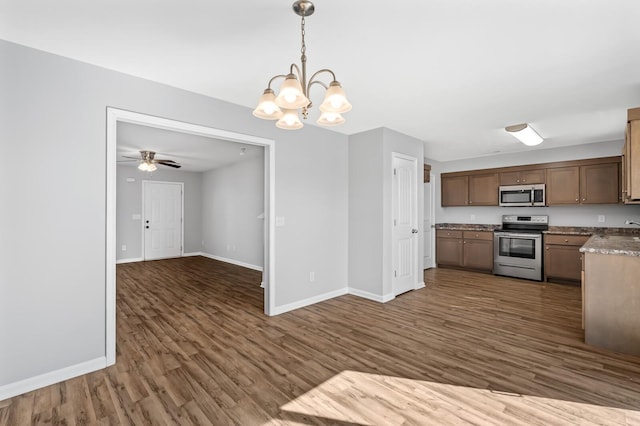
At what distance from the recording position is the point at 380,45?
219 centimetres

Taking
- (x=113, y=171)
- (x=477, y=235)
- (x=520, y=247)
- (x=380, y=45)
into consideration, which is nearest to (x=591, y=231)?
(x=520, y=247)

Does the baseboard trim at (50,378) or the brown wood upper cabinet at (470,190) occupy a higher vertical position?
the brown wood upper cabinet at (470,190)

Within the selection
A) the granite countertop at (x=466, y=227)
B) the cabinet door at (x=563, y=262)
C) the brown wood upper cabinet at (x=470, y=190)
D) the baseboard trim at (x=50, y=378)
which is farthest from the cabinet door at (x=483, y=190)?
the baseboard trim at (x=50, y=378)

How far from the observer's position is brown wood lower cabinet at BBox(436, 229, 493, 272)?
6012 millimetres

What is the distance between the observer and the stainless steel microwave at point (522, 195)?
18.4 ft

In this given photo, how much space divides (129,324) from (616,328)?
5.01 m

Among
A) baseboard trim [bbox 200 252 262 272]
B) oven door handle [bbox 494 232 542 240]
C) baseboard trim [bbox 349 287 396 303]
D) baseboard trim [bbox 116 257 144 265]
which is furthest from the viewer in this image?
baseboard trim [bbox 116 257 144 265]

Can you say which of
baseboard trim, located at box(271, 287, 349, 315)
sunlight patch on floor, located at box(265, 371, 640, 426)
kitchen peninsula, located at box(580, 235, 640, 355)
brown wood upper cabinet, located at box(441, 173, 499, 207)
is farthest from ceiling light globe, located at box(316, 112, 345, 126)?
brown wood upper cabinet, located at box(441, 173, 499, 207)

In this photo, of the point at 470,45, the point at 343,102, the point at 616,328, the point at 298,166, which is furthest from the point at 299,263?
the point at 616,328

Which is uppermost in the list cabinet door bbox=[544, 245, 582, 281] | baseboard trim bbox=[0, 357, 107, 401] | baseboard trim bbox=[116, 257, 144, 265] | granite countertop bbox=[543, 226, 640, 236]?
granite countertop bbox=[543, 226, 640, 236]

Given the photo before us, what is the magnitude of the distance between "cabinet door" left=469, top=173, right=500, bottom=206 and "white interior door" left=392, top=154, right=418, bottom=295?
222 cm

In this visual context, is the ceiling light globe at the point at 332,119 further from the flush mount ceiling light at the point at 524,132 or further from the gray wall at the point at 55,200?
the flush mount ceiling light at the point at 524,132

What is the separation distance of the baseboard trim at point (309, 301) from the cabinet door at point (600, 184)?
4.50m

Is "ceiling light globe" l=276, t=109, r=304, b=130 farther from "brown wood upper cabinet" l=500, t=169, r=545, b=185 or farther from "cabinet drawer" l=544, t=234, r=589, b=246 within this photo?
"brown wood upper cabinet" l=500, t=169, r=545, b=185
